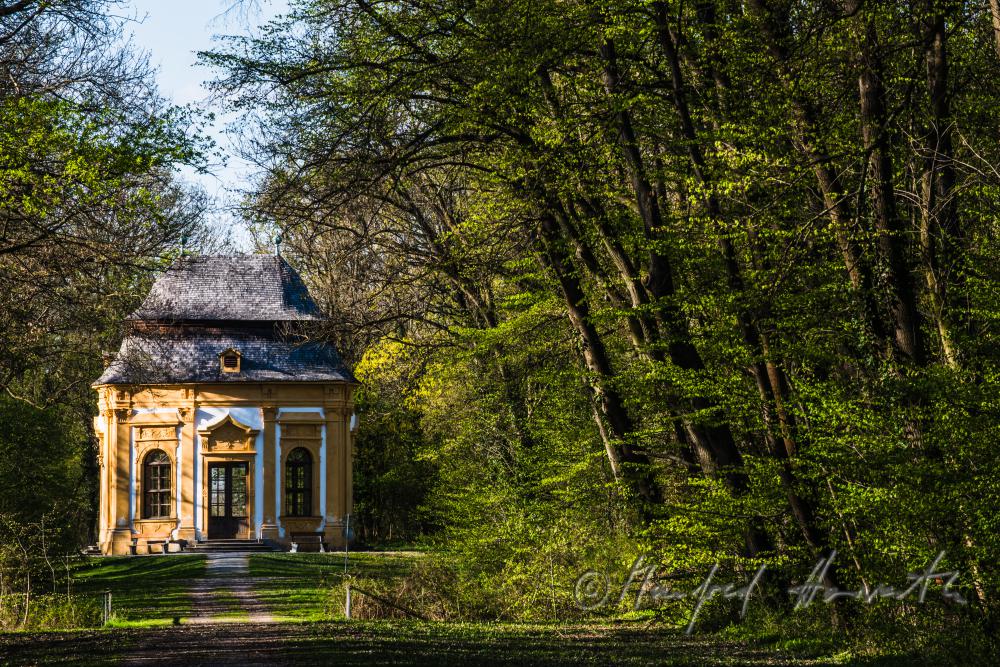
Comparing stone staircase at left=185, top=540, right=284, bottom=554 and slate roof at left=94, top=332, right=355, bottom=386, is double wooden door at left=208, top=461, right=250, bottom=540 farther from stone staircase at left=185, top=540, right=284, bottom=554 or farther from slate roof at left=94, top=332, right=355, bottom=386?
slate roof at left=94, top=332, right=355, bottom=386

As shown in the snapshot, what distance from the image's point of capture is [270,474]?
3753cm

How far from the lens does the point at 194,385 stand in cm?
3734

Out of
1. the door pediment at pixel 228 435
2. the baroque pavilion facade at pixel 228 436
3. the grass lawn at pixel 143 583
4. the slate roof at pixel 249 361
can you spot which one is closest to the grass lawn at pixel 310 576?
the grass lawn at pixel 143 583

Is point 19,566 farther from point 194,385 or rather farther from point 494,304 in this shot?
point 194,385

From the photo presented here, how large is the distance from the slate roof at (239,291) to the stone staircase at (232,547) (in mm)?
7259

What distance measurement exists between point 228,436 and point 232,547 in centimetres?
371

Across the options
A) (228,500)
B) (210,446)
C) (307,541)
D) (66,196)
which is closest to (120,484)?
(210,446)

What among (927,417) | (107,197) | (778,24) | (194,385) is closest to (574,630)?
(927,417)

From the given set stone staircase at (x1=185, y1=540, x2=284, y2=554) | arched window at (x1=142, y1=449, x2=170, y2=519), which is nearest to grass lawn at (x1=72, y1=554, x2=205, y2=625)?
stone staircase at (x1=185, y1=540, x2=284, y2=554)

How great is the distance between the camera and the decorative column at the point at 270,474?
3709cm

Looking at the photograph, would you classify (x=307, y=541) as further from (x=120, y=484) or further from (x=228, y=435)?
(x=120, y=484)

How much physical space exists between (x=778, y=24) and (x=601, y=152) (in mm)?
3222

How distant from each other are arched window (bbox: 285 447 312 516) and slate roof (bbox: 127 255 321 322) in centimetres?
469

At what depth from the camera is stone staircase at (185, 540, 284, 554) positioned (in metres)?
35.8
